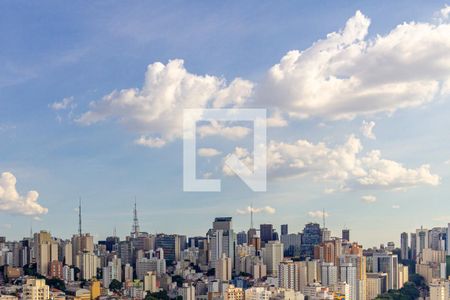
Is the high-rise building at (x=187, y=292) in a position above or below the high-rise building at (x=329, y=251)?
below

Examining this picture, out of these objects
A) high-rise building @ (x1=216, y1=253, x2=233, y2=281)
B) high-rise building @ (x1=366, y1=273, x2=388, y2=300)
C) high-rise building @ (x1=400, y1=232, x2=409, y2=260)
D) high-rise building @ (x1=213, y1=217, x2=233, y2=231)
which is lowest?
high-rise building @ (x1=366, y1=273, x2=388, y2=300)

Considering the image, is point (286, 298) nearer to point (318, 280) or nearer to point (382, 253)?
point (318, 280)

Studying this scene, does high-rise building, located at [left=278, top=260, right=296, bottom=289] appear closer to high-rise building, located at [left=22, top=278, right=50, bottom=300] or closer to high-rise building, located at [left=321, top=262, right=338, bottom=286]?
high-rise building, located at [left=321, top=262, right=338, bottom=286]

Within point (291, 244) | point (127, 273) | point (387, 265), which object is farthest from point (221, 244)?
point (387, 265)

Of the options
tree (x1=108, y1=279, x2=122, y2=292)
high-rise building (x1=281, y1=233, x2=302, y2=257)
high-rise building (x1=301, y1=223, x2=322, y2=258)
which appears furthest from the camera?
high-rise building (x1=281, y1=233, x2=302, y2=257)

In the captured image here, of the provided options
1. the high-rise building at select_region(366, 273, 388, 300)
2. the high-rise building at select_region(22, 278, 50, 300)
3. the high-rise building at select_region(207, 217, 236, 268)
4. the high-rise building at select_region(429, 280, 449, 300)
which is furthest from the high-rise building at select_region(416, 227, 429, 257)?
the high-rise building at select_region(22, 278, 50, 300)

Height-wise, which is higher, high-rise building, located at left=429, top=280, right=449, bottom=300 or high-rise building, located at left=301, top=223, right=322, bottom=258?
high-rise building, located at left=301, top=223, right=322, bottom=258

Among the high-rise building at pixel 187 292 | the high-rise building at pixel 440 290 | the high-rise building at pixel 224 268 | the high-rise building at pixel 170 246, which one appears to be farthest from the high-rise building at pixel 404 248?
the high-rise building at pixel 187 292

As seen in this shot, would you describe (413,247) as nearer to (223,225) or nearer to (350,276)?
(350,276)

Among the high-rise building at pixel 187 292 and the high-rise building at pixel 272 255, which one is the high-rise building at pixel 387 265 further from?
the high-rise building at pixel 187 292
